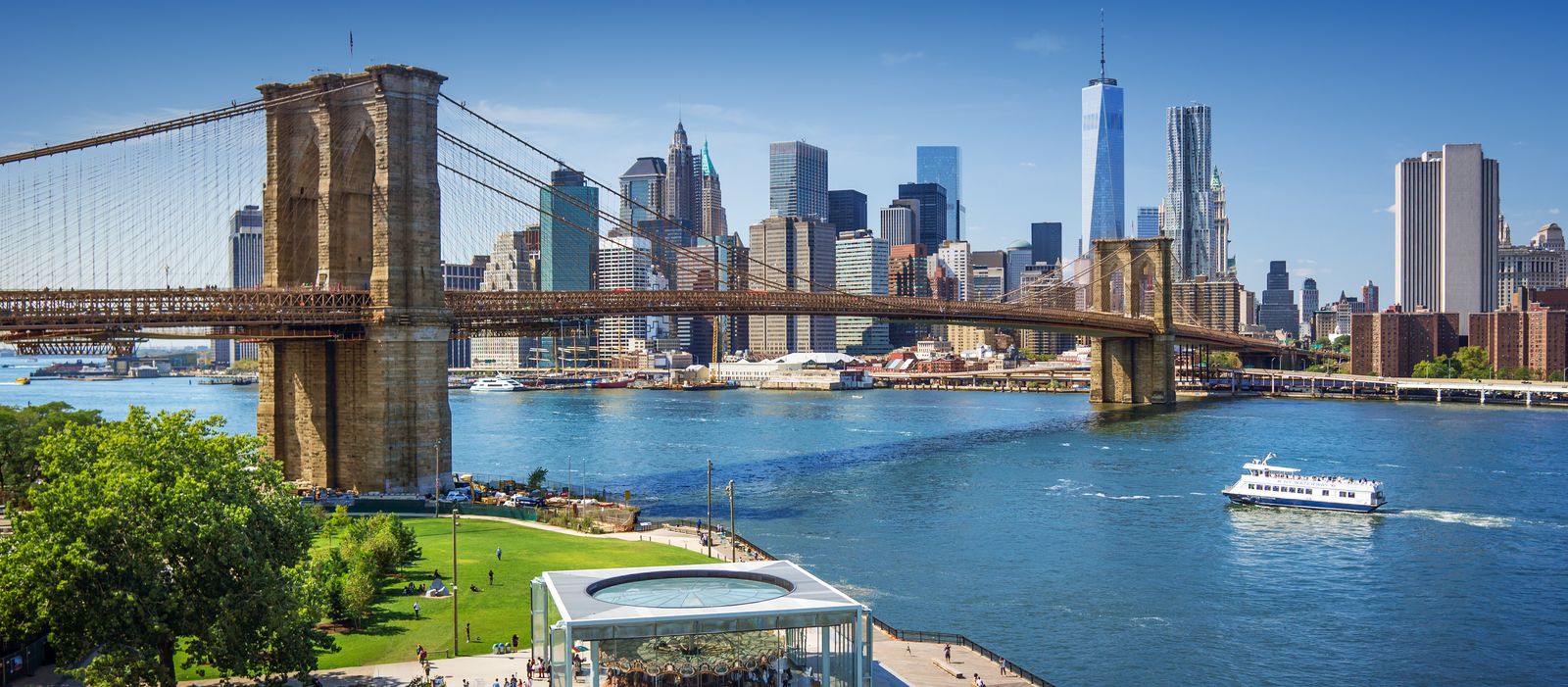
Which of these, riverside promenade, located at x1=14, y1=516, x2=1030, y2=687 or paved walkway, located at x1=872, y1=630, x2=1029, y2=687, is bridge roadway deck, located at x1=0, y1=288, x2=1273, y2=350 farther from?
paved walkway, located at x1=872, y1=630, x2=1029, y2=687

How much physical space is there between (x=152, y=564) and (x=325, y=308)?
25.5 meters

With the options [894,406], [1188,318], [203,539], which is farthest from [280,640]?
[1188,318]

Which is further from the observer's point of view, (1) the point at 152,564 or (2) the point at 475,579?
(2) the point at 475,579

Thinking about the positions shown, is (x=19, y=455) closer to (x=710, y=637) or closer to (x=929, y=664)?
(x=929, y=664)

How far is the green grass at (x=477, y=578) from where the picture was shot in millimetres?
28562

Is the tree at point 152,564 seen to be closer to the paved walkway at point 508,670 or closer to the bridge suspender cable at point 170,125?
the paved walkway at point 508,670

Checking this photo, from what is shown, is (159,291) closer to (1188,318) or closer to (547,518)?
(547,518)

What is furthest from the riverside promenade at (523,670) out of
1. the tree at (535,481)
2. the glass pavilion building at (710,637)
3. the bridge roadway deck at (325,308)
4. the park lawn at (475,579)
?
the tree at (535,481)

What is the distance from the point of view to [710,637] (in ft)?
71.1

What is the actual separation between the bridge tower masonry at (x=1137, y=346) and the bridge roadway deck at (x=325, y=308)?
131 ft

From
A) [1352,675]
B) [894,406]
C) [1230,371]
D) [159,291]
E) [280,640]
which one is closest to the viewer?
[280,640]

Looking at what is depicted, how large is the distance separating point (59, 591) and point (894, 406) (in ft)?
373

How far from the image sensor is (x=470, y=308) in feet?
172

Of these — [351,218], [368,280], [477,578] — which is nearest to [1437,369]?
[368,280]
